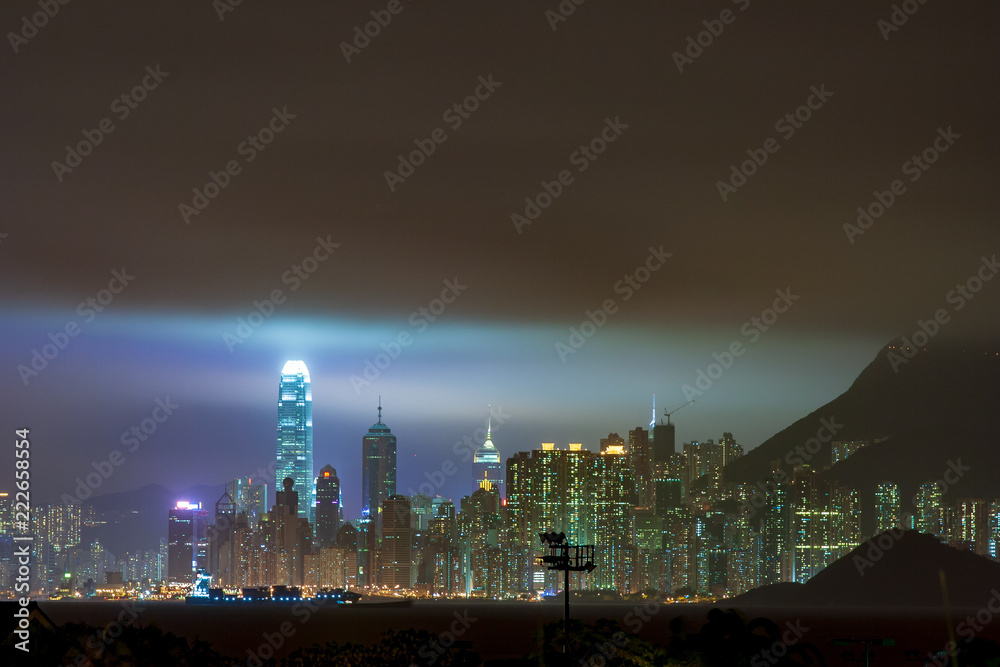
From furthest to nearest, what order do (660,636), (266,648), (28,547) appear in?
(660,636), (266,648), (28,547)

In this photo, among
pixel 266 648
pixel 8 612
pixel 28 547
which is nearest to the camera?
pixel 28 547

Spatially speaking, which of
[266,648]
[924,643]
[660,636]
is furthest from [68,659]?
[924,643]

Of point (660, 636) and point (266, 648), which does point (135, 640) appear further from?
point (660, 636)

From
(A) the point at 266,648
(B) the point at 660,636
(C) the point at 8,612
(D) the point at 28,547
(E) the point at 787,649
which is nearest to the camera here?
(D) the point at 28,547

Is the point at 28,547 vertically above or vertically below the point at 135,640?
above

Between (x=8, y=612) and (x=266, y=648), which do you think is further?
Answer: (x=266, y=648)

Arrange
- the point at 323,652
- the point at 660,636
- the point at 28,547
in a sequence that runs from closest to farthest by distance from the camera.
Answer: the point at 28,547 → the point at 323,652 → the point at 660,636

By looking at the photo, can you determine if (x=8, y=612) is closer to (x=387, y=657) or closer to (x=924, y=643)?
(x=387, y=657)

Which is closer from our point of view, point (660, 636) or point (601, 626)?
point (601, 626)

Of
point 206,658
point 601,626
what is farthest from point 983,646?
point 206,658
